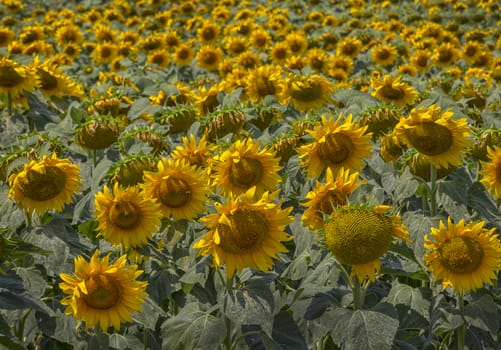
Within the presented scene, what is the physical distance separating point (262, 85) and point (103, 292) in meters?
2.97

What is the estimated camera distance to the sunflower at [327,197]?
2637mm

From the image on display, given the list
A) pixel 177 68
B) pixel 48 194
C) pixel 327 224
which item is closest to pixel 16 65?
pixel 48 194

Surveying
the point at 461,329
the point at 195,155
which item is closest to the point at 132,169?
the point at 195,155

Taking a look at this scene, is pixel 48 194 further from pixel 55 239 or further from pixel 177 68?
pixel 177 68

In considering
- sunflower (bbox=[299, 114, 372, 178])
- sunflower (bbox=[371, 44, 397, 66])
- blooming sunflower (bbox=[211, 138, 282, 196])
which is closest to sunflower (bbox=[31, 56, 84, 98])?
blooming sunflower (bbox=[211, 138, 282, 196])

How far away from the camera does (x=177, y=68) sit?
9.01 metres

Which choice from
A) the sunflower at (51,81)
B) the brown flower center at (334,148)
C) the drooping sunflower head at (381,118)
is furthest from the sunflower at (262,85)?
the brown flower center at (334,148)

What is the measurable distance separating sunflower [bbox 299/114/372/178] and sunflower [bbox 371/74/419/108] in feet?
5.81

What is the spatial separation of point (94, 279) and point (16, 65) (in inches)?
97.3

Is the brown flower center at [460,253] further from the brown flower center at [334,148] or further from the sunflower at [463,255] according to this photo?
the brown flower center at [334,148]

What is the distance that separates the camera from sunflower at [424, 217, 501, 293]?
283 cm

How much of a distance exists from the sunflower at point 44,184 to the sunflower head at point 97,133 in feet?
1.87

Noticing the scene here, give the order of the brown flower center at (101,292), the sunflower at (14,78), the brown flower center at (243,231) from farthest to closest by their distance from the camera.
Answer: the sunflower at (14,78)
the brown flower center at (101,292)
the brown flower center at (243,231)

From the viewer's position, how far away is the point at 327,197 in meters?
2.66
